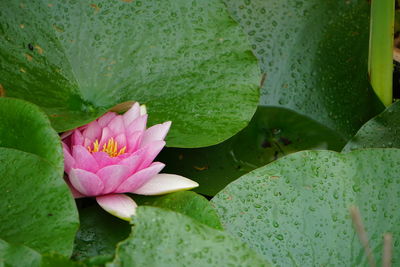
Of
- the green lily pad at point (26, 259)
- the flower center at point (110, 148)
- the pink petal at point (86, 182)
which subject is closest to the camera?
the green lily pad at point (26, 259)

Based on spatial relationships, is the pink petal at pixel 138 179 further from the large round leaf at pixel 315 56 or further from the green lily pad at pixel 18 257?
the large round leaf at pixel 315 56

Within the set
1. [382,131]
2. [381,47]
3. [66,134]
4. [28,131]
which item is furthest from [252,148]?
[28,131]

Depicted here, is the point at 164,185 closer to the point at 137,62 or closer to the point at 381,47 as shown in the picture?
the point at 137,62

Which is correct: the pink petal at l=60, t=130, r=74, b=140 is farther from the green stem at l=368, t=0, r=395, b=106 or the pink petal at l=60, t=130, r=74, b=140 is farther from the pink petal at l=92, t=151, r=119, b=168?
the green stem at l=368, t=0, r=395, b=106

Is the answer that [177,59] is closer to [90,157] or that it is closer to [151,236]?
[90,157]

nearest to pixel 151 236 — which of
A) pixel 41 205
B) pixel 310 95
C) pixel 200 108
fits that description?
pixel 41 205

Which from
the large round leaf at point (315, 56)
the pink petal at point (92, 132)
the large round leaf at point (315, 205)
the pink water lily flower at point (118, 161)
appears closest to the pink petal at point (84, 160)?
the pink water lily flower at point (118, 161)
